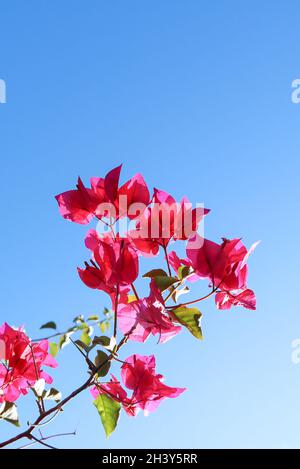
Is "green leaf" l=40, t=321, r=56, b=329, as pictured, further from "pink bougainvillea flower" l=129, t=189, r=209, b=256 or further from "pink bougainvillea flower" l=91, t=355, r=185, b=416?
"pink bougainvillea flower" l=129, t=189, r=209, b=256

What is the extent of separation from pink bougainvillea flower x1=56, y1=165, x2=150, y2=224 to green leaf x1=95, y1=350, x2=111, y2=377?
20cm

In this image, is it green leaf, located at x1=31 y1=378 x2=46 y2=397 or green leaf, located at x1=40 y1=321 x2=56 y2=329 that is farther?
green leaf, located at x1=40 y1=321 x2=56 y2=329

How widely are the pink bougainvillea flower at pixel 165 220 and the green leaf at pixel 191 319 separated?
119mm

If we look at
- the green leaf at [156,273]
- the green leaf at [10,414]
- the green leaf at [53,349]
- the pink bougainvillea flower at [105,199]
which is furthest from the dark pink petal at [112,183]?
the green leaf at [53,349]

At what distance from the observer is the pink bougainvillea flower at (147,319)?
0.61 m

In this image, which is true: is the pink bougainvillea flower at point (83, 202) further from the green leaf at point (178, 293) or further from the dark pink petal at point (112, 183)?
the green leaf at point (178, 293)

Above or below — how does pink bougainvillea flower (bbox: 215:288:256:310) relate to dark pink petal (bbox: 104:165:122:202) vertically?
below

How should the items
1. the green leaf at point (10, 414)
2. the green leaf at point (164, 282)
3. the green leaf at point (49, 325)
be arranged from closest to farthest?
the green leaf at point (164, 282) → the green leaf at point (10, 414) → the green leaf at point (49, 325)

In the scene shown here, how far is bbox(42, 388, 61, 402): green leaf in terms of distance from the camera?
72cm

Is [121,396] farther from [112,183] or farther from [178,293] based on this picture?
[112,183]

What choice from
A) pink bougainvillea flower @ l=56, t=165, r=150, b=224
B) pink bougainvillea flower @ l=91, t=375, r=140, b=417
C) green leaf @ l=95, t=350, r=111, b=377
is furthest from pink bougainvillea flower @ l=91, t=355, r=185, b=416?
pink bougainvillea flower @ l=56, t=165, r=150, b=224

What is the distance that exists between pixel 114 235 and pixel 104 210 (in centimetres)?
4

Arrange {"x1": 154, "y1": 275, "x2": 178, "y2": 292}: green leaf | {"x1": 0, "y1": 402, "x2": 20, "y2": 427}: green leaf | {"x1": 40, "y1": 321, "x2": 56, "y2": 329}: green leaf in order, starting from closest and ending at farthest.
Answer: {"x1": 154, "y1": 275, "x2": 178, "y2": 292}: green leaf < {"x1": 0, "y1": 402, "x2": 20, "y2": 427}: green leaf < {"x1": 40, "y1": 321, "x2": 56, "y2": 329}: green leaf
